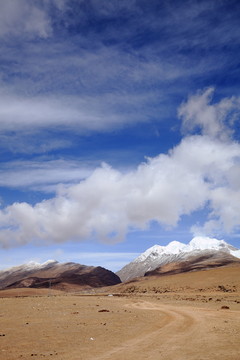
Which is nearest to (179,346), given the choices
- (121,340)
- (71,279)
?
(121,340)

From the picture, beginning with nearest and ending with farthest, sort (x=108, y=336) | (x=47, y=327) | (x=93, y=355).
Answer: (x=93, y=355) → (x=108, y=336) → (x=47, y=327)

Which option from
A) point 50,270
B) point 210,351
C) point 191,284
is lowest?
point 210,351

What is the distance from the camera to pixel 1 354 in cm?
1228

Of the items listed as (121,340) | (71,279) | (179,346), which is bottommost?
(179,346)

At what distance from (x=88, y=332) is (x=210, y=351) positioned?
279 inches

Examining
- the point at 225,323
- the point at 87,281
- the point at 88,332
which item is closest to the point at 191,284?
the point at 225,323

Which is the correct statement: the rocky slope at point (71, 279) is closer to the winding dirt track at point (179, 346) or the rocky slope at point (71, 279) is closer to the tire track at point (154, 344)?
the tire track at point (154, 344)

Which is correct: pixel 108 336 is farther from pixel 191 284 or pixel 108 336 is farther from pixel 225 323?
pixel 191 284

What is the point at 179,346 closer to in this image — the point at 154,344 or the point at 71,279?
the point at 154,344

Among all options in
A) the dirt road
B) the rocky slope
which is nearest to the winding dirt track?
the dirt road

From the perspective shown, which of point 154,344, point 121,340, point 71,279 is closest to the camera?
point 154,344

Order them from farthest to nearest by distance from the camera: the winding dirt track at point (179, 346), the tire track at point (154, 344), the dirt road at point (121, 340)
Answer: the dirt road at point (121, 340) < the tire track at point (154, 344) < the winding dirt track at point (179, 346)

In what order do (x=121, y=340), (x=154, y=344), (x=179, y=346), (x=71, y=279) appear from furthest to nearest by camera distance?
(x=71, y=279) < (x=121, y=340) < (x=154, y=344) < (x=179, y=346)

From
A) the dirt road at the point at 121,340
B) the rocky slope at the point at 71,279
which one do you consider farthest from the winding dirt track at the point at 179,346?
the rocky slope at the point at 71,279
